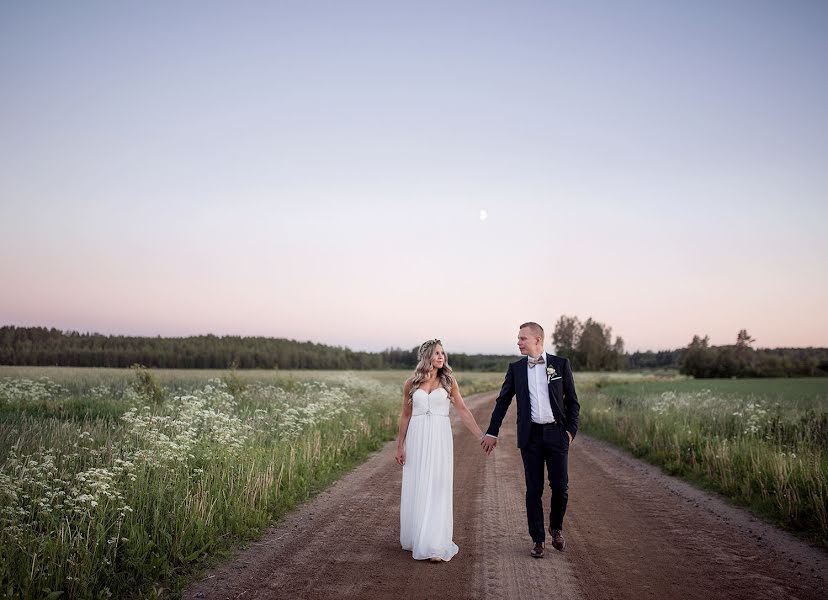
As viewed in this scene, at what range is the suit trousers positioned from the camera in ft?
21.9

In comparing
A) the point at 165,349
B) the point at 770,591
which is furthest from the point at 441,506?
the point at 165,349

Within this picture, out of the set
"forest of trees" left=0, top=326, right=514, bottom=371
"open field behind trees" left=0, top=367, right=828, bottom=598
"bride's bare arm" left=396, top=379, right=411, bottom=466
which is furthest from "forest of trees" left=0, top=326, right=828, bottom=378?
"bride's bare arm" left=396, top=379, right=411, bottom=466

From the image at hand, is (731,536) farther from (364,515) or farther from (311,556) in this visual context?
(311,556)

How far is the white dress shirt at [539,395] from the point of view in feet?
22.2

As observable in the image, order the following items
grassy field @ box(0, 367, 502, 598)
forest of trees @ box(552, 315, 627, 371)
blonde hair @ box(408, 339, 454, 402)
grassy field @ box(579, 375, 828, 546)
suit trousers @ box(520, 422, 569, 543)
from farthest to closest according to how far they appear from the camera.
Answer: forest of trees @ box(552, 315, 627, 371), grassy field @ box(579, 375, 828, 546), blonde hair @ box(408, 339, 454, 402), suit trousers @ box(520, 422, 569, 543), grassy field @ box(0, 367, 502, 598)

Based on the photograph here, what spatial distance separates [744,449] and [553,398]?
24.6ft

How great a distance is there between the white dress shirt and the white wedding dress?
3.48 ft

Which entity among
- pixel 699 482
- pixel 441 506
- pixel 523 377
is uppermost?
pixel 523 377

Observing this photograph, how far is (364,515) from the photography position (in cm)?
845

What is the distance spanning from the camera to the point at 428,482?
6715mm

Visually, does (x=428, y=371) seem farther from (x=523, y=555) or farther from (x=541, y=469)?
(x=523, y=555)

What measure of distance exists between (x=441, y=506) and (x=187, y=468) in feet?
12.8

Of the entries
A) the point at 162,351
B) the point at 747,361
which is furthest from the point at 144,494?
the point at 747,361

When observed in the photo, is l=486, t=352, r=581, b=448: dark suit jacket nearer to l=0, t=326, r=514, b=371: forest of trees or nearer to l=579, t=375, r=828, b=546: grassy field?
l=579, t=375, r=828, b=546: grassy field
